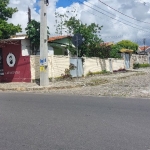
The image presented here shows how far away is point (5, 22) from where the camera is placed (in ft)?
64.2

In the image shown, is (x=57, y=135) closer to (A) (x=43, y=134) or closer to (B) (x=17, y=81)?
(A) (x=43, y=134)

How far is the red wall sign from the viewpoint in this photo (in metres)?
18.7

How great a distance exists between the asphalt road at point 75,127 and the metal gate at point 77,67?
12.3 metres

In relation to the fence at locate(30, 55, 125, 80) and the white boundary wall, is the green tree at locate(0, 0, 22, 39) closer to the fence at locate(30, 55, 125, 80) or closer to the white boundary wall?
the fence at locate(30, 55, 125, 80)

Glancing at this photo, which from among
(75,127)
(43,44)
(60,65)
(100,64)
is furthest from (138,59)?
(75,127)

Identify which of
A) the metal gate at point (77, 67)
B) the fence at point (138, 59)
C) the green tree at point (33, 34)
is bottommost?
the metal gate at point (77, 67)

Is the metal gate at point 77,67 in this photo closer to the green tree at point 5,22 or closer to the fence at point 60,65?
the fence at point 60,65

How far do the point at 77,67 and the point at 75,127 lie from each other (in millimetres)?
15940

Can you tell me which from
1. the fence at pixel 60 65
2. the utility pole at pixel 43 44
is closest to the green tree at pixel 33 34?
the fence at pixel 60 65

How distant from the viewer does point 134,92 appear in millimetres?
13352

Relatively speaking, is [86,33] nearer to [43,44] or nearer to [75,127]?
[43,44]

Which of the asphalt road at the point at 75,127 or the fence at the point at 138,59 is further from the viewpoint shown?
the fence at the point at 138,59

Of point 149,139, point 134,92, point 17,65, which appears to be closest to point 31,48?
point 17,65

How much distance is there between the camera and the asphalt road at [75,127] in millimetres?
5121
